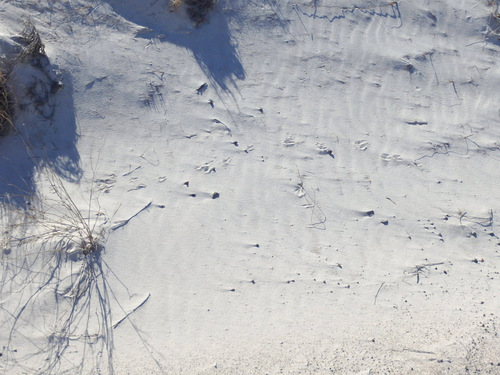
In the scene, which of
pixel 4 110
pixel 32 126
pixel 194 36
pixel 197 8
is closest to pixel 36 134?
pixel 32 126

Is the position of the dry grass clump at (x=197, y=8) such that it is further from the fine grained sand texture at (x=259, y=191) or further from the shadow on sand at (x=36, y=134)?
the shadow on sand at (x=36, y=134)

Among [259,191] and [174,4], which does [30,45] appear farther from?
[259,191]

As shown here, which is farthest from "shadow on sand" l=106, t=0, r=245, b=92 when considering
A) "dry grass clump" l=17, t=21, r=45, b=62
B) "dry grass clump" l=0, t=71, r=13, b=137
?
"dry grass clump" l=0, t=71, r=13, b=137

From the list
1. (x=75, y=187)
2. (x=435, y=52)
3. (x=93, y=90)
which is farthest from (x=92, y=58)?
(x=435, y=52)

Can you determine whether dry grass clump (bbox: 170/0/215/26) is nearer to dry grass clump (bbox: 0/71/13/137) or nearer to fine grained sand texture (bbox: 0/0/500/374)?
fine grained sand texture (bbox: 0/0/500/374)

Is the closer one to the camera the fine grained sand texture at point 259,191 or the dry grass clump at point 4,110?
the fine grained sand texture at point 259,191

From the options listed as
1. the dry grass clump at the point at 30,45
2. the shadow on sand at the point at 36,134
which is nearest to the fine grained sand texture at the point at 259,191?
the shadow on sand at the point at 36,134

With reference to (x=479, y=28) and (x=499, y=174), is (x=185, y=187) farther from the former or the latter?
(x=479, y=28)
